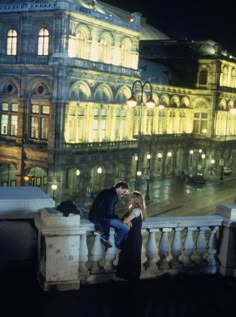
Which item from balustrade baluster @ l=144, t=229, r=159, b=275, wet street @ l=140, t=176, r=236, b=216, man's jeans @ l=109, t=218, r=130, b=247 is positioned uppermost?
man's jeans @ l=109, t=218, r=130, b=247

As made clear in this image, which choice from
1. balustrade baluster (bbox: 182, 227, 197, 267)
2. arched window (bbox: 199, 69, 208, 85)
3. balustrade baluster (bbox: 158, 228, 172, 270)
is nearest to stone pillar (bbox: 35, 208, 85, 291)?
balustrade baluster (bbox: 158, 228, 172, 270)

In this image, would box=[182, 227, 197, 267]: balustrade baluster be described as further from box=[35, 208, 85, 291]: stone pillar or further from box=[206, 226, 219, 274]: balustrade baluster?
box=[35, 208, 85, 291]: stone pillar

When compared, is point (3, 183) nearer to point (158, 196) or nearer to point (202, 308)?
point (158, 196)

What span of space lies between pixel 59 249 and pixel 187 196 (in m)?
48.3

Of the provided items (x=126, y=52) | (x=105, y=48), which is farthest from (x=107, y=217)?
(x=126, y=52)

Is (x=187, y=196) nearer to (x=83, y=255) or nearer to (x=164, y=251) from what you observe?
(x=164, y=251)

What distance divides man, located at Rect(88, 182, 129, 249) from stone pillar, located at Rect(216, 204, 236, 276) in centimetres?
199

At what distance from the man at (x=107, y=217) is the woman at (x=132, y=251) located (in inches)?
4.3

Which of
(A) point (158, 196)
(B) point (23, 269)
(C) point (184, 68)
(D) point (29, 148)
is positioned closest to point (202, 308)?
(B) point (23, 269)

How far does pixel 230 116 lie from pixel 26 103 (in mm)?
42990

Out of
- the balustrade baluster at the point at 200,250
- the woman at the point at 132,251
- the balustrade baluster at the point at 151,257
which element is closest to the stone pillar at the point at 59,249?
the woman at the point at 132,251

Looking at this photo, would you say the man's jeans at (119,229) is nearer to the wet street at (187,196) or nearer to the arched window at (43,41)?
the wet street at (187,196)

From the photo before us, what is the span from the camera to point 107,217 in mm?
9523

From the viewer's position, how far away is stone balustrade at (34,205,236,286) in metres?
9.45
